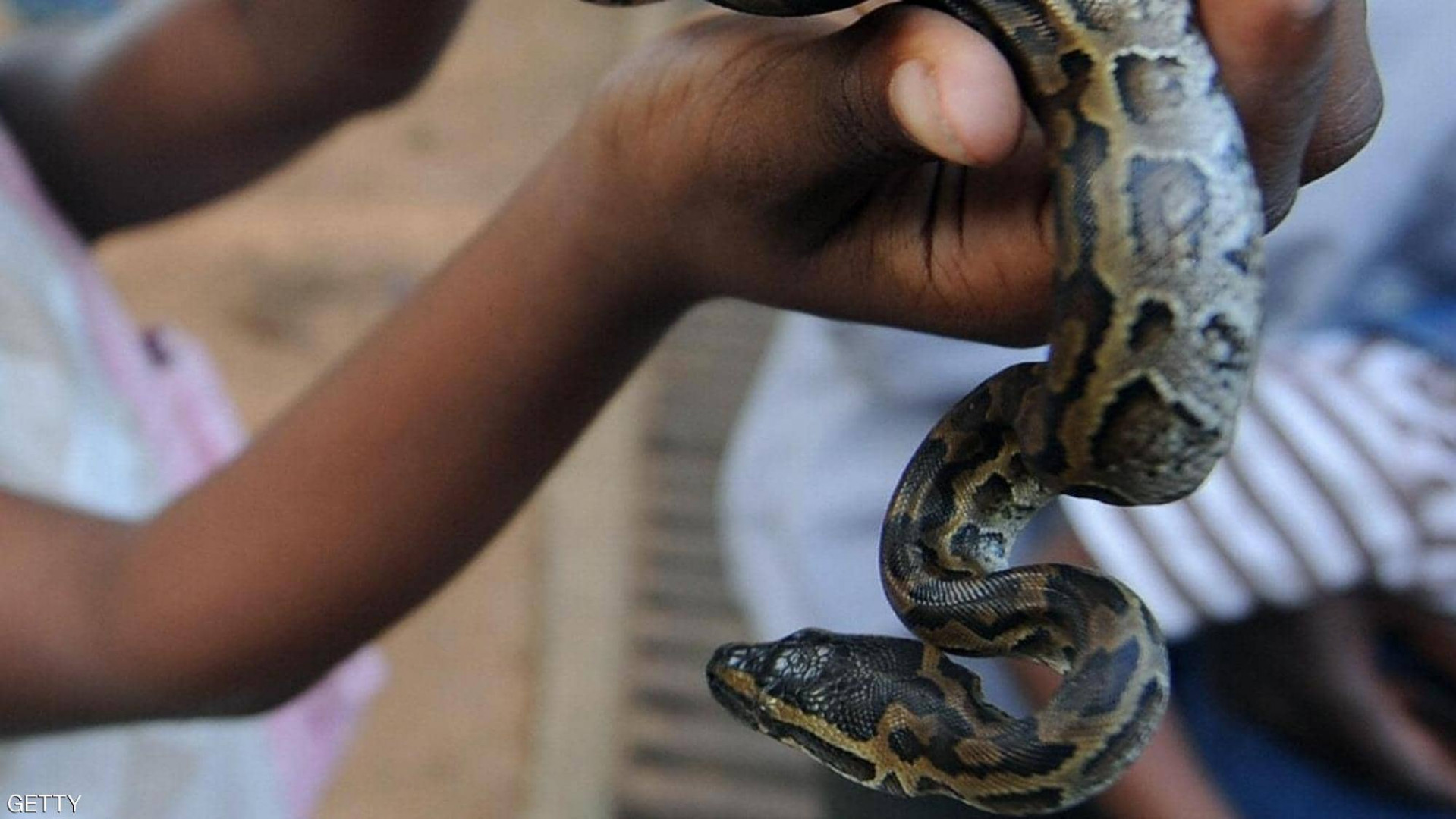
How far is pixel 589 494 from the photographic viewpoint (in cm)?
260

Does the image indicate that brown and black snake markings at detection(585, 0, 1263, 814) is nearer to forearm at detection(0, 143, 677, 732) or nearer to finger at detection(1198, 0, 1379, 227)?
finger at detection(1198, 0, 1379, 227)

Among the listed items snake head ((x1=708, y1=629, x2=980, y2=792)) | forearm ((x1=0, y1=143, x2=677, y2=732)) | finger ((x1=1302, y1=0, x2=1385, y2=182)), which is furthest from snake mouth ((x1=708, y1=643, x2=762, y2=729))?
finger ((x1=1302, y1=0, x2=1385, y2=182))

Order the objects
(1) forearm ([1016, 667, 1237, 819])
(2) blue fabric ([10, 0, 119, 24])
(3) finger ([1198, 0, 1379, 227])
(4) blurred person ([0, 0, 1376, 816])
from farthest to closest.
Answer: (2) blue fabric ([10, 0, 119, 24]) < (1) forearm ([1016, 667, 1237, 819]) < (4) blurred person ([0, 0, 1376, 816]) < (3) finger ([1198, 0, 1379, 227])

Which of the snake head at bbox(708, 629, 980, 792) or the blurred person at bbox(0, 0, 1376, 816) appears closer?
the blurred person at bbox(0, 0, 1376, 816)

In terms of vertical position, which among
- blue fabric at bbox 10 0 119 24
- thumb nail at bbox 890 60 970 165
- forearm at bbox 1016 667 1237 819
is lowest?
blue fabric at bbox 10 0 119 24

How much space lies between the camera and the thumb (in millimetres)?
625

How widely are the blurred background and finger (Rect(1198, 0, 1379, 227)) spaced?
1729 mm

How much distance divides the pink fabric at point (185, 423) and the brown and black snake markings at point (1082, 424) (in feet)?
2.51

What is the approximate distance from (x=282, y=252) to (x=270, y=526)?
222 cm

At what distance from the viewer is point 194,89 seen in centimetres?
133

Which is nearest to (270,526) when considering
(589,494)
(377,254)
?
(589,494)

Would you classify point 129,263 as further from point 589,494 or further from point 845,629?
point 845,629

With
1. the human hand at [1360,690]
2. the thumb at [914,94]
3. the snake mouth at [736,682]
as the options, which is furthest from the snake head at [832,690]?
the human hand at [1360,690]

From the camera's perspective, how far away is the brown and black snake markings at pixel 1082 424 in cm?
64
